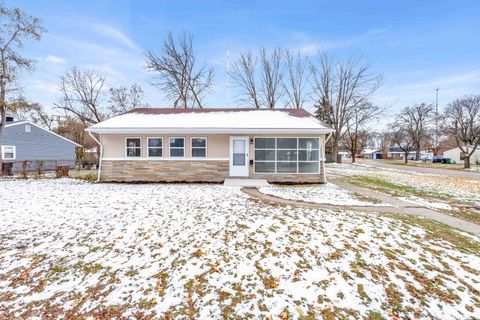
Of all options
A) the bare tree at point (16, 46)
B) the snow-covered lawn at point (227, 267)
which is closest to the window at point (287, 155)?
the snow-covered lawn at point (227, 267)

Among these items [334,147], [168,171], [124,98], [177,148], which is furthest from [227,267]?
[334,147]

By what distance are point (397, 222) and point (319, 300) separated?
13.2 feet

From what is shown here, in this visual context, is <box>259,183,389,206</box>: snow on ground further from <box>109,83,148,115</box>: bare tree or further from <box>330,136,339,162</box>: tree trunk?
<box>109,83,148,115</box>: bare tree

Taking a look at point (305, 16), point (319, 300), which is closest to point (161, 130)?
point (319, 300)

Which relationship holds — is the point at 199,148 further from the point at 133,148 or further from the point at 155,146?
the point at 133,148

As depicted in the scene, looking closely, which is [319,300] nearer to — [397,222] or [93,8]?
[397,222]

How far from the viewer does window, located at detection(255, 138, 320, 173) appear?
36.9 ft

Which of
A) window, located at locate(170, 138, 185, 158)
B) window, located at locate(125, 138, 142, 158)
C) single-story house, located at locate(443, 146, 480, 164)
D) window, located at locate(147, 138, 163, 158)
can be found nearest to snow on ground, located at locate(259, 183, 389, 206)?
window, located at locate(170, 138, 185, 158)

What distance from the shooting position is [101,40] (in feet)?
50.5

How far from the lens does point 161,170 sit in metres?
11.3

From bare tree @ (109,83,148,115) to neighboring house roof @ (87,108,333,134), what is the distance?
49.1 ft

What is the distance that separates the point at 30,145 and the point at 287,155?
25.0 metres

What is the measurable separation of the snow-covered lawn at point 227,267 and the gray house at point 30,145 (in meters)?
17.9

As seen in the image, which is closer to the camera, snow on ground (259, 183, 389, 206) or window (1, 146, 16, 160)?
snow on ground (259, 183, 389, 206)
